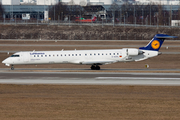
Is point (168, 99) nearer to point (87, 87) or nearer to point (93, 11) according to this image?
point (87, 87)

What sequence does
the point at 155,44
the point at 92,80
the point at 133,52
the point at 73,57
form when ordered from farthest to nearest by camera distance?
1. the point at 155,44
2. the point at 73,57
3. the point at 133,52
4. the point at 92,80

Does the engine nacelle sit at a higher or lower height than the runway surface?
higher

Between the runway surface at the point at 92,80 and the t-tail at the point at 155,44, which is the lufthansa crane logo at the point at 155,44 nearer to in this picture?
the t-tail at the point at 155,44

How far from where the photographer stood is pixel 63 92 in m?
27.4

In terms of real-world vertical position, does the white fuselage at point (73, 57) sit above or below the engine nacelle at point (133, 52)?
below

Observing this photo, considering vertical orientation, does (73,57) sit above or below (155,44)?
below

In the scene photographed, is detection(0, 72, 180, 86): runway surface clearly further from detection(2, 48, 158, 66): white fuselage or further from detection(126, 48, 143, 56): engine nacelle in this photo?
detection(126, 48, 143, 56): engine nacelle

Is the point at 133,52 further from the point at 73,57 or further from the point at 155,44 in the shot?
the point at 73,57

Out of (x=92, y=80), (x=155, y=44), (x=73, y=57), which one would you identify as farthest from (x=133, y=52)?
(x=92, y=80)

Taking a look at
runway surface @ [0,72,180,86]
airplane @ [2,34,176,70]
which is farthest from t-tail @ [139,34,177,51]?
runway surface @ [0,72,180,86]

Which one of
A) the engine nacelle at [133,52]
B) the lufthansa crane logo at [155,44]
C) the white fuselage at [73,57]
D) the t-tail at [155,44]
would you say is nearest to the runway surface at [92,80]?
the white fuselage at [73,57]

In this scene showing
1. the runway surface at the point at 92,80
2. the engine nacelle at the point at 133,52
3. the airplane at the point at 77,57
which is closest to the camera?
the runway surface at the point at 92,80

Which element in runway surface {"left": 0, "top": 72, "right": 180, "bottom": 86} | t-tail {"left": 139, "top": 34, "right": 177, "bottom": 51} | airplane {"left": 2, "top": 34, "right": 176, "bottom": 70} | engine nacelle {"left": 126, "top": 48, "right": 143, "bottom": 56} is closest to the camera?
runway surface {"left": 0, "top": 72, "right": 180, "bottom": 86}

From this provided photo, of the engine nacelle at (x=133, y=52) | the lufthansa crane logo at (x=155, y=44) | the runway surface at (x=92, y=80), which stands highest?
the lufthansa crane logo at (x=155, y=44)
